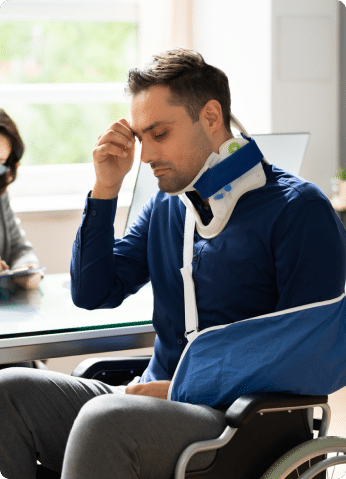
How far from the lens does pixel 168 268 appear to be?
142cm

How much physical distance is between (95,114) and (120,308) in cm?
275

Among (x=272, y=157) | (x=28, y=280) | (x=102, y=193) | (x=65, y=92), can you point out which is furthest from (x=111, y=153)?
(x=65, y=92)

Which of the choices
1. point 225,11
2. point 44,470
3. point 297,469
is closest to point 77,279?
point 44,470

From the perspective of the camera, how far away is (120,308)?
5.57 feet

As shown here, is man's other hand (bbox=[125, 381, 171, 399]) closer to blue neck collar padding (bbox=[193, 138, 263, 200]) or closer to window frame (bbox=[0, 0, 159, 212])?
blue neck collar padding (bbox=[193, 138, 263, 200])

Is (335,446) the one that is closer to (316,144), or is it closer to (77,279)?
(77,279)

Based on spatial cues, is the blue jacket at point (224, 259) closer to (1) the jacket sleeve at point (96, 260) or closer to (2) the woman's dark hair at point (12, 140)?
(1) the jacket sleeve at point (96, 260)

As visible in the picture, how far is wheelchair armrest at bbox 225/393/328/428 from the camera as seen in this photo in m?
1.05

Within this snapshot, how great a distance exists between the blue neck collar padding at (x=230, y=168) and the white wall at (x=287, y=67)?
234 cm

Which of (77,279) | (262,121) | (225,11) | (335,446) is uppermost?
(225,11)

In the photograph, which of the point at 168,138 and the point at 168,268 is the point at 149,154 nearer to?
the point at 168,138

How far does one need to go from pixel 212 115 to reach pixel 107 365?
2.08ft

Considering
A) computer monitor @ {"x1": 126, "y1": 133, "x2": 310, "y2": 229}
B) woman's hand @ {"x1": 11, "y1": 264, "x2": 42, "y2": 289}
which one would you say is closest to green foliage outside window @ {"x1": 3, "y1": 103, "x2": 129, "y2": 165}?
computer monitor @ {"x1": 126, "y1": 133, "x2": 310, "y2": 229}

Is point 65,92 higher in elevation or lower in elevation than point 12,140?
higher
